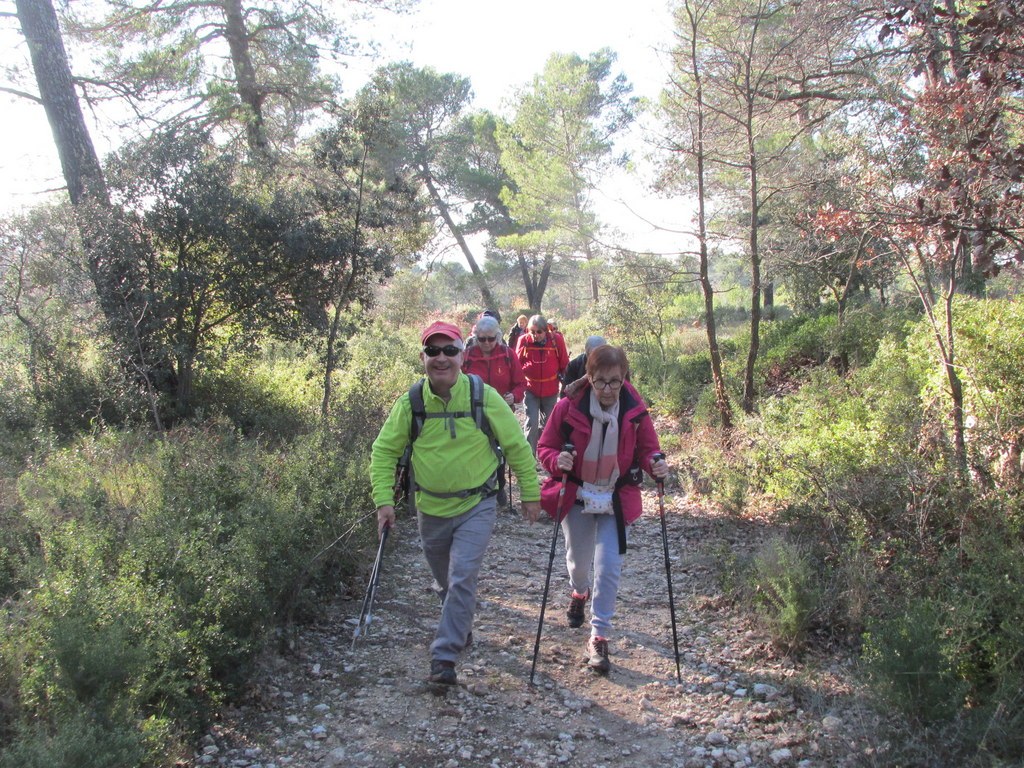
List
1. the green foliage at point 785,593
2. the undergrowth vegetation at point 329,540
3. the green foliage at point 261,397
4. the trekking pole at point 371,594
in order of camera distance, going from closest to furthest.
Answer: the undergrowth vegetation at point 329,540 → the trekking pole at point 371,594 → the green foliage at point 785,593 → the green foliage at point 261,397

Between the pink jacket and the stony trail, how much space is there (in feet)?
3.37

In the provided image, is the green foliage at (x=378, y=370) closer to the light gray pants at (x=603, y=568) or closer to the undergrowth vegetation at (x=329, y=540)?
the undergrowth vegetation at (x=329, y=540)

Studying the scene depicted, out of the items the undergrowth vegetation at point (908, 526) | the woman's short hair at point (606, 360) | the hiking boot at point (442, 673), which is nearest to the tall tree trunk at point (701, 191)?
the undergrowth vegetation at point (908, 526)

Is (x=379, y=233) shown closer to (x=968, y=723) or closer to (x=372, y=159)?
(x=372, y=159)

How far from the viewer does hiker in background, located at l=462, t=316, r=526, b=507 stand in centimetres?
755

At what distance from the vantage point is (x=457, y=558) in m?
4.07

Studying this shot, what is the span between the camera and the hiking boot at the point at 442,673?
401cm

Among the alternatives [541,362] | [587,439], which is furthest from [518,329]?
[587,439]

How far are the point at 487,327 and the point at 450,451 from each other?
3593mm

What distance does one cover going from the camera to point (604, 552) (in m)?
4.34

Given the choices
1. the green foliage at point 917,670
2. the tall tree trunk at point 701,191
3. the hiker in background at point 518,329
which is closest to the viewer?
the green foliage at point 917,670

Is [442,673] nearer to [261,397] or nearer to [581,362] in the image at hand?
Answer: [581,362]

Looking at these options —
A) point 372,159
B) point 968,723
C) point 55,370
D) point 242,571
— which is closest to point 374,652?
point 242,571

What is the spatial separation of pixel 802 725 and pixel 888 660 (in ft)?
1.98
